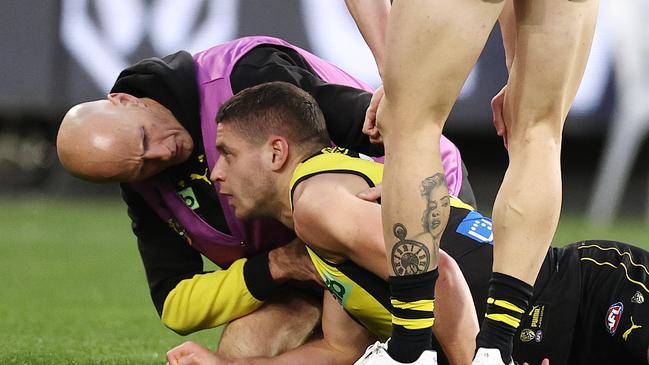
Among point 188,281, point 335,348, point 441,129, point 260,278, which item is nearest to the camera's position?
point 441,129

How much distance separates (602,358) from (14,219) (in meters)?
5.84

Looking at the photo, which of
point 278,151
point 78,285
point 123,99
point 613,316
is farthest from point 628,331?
point 78,285

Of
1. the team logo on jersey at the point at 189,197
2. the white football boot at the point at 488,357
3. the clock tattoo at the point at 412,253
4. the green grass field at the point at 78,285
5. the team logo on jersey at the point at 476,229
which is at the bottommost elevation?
the green grass field at the point at 78,285

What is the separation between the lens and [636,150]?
28.9ft

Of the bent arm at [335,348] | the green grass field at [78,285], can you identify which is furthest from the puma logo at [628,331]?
the green grass field at [78,285]

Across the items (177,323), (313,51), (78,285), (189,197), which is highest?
(189,197)

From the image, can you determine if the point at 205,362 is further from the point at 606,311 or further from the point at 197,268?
the point at 606,311

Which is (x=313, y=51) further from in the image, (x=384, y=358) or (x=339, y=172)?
(x=384, y=358)

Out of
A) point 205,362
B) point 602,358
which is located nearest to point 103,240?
point 205,362

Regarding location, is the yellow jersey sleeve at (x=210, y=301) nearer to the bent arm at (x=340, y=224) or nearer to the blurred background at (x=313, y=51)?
the bent arm at (x=340, y=224)

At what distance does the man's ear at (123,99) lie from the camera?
3260 mm

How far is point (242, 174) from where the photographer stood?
9.46 ft

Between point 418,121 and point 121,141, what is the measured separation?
107cm

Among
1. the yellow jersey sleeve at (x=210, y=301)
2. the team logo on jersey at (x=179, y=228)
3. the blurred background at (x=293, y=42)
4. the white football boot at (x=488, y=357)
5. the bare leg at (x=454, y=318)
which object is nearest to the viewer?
the white football boot at (x=488, y=357)
